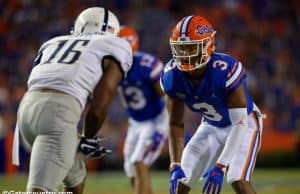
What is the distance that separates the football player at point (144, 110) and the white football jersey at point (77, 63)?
8.92 ft

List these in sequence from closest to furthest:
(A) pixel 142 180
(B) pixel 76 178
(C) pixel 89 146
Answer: (C) pixel 89 146 → (B) pixel 76 178 → (A) pixel 142 180

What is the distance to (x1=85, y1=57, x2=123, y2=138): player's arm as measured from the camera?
353cm

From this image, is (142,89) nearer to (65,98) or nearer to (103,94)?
(103,94)

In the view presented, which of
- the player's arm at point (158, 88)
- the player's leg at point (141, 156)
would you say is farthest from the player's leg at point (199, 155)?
the player's arm at point (158, 88)

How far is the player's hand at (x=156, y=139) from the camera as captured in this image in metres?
6.34

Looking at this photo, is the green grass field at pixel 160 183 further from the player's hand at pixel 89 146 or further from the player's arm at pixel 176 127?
the player's hand at pixel 89 146

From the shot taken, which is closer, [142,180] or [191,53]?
[191,53]

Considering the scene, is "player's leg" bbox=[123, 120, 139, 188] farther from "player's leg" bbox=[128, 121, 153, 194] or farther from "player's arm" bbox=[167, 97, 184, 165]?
"player's arm" bbox=[167, 97, 184, 165]

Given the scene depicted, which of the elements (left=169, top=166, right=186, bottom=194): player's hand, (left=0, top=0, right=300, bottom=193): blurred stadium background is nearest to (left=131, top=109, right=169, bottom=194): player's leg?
(left=169, top=166, right=186, bottom=194): player's hand

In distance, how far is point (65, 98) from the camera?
135 inches

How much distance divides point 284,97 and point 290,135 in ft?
2.45

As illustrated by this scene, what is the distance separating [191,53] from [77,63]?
130 cm

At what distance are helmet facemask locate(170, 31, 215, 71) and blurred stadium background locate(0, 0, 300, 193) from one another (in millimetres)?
5246

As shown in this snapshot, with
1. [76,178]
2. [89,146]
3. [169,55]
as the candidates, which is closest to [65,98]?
[89,146]
